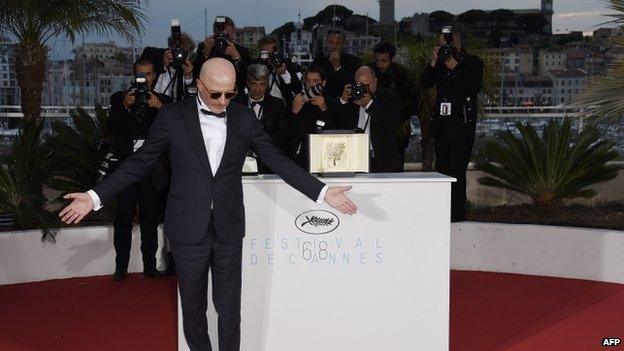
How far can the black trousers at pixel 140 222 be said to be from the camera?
688 cm

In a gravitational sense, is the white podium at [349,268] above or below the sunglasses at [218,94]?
below

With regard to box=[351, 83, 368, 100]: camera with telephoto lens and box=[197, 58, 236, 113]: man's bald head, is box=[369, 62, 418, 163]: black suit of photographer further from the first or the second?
box=[197, 58, 236, 113]: man's bald head

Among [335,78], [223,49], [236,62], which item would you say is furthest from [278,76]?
[335,78]

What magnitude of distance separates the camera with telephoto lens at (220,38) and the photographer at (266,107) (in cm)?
63

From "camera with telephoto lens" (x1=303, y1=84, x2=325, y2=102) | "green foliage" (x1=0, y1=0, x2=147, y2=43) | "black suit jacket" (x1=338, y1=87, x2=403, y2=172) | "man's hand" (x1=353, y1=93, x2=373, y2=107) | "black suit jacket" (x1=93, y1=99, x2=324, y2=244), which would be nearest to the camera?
"black suit jacket" (x1=93, y1=99, x2=324, y2=244)

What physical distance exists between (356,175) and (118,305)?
99.2 inches

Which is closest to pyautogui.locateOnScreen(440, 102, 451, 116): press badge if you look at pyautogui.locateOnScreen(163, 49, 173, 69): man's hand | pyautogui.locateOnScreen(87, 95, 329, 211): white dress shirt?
pyautogui.locateOnScreen(163, 49, 173, 69): man's hand

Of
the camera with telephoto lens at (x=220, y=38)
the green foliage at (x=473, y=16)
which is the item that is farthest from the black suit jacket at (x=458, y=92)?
the green foliage at (x=473, y=16)

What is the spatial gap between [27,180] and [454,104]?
3620 millimetres

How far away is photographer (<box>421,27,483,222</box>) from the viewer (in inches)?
291

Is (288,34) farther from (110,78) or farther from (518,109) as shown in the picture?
(518,109)

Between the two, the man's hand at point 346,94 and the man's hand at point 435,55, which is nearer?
the man's hand at point 346,94

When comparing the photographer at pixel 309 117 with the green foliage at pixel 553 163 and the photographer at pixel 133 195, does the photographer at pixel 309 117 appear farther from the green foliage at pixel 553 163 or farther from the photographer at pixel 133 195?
the green foliage at pixel 553 163

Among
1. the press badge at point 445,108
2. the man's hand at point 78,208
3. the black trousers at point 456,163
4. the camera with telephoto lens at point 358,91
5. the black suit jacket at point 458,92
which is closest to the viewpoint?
the man's hand at point 78,208
